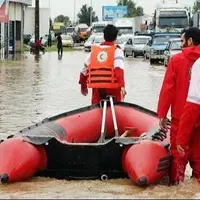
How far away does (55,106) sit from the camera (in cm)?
1677

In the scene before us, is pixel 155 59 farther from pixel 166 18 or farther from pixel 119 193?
pixel 119 193

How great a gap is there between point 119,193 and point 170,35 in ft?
116

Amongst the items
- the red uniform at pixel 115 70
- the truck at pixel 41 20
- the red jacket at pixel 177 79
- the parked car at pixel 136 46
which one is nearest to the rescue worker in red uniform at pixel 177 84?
the red jacket at pixel 177 79

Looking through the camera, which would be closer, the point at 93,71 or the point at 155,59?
the point at 93,71

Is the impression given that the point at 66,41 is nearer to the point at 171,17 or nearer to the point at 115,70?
the point at 171,17

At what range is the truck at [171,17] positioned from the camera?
47.4 meters

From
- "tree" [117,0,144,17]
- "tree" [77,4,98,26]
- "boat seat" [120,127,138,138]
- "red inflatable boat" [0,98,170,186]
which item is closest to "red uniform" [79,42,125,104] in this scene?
"boat seat" [120,127,138,138]

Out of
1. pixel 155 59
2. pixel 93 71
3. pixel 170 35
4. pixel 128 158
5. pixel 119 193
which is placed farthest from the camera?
pixel 170 35

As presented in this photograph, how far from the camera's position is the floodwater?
727cm

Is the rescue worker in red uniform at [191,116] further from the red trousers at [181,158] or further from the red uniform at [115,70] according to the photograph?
the red uniform at [115,70]

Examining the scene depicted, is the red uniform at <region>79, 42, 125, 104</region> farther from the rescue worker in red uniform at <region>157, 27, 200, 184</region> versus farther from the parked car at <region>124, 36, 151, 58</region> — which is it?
the parked car at <region>124, 36, 151, 58</region>

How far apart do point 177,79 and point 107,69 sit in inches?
96.0

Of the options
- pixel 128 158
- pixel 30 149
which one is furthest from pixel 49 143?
pixel 128 158

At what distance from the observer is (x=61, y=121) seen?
30.1ft
